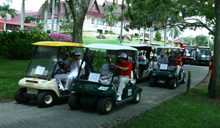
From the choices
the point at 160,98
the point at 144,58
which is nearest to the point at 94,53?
the point at 160,98

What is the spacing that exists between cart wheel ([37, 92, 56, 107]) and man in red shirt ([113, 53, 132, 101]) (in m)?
1.98

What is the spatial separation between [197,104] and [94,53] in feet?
13.1

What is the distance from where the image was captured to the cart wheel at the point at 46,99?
7.37 metres

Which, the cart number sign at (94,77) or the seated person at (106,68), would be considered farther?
the seated person at (106,68)

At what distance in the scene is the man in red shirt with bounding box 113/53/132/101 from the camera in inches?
302

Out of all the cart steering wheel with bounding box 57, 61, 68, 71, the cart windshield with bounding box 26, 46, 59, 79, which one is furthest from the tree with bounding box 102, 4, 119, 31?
the cart windshield with bounding box 26, 46, 59, 79

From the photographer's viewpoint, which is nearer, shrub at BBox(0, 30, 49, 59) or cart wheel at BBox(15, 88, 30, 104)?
cart wheel at BBox(15, 88, 30, 104)

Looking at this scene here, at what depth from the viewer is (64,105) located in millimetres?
8039

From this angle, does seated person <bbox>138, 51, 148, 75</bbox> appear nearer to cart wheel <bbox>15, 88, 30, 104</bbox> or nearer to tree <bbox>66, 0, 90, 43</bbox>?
tree <bbox>66, 0, 90, 43</bbox>

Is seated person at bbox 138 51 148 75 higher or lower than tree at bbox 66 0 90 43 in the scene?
lower

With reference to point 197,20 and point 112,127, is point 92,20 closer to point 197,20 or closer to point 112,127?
point 197,20

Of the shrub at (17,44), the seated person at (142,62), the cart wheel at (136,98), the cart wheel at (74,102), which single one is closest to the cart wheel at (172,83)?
the seated person at (142,62)

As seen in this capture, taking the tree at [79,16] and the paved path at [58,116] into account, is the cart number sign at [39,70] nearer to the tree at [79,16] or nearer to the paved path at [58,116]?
the paved path at [58,116]

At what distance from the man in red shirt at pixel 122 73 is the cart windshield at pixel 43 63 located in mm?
2042
